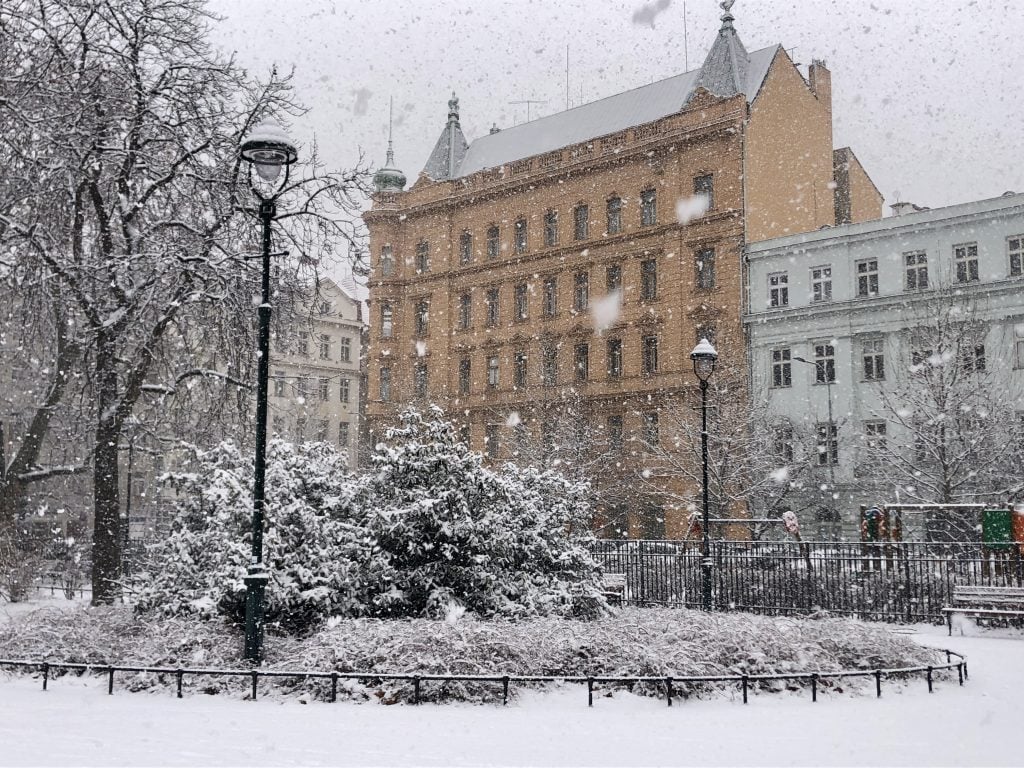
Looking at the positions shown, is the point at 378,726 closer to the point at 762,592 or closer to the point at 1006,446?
the point at 762,592

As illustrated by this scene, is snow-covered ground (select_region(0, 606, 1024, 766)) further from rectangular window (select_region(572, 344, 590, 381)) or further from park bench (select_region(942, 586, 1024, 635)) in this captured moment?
rectangular window (select_region(572, 344, 590, 381))

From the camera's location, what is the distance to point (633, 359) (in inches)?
1941

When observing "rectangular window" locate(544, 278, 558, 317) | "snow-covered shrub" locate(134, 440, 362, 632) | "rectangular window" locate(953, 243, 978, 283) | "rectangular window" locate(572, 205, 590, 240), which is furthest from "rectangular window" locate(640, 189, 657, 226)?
"snow-covered shrub" locate(134, 440, 362, 632)

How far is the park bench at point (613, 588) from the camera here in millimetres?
16812

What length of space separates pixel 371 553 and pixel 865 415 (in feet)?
107

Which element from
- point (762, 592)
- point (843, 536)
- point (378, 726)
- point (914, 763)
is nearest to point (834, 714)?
point (914, 763)

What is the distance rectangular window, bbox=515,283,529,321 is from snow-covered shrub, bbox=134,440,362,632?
3996 centimetres

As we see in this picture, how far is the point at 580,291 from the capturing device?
52.2m

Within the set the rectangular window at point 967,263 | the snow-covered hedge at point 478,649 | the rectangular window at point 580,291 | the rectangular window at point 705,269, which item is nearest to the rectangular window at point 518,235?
the rectangular window at point 580,291

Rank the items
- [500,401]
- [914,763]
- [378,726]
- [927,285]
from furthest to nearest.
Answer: [500,401] < [927,285] < [378,726] < [914,763]

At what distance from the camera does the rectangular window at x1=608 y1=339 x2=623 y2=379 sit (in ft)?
164

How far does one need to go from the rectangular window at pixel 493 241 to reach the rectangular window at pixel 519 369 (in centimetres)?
633

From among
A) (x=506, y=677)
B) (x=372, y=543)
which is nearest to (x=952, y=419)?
(x=372, y=543)

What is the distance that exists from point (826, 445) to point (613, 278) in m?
15.0
